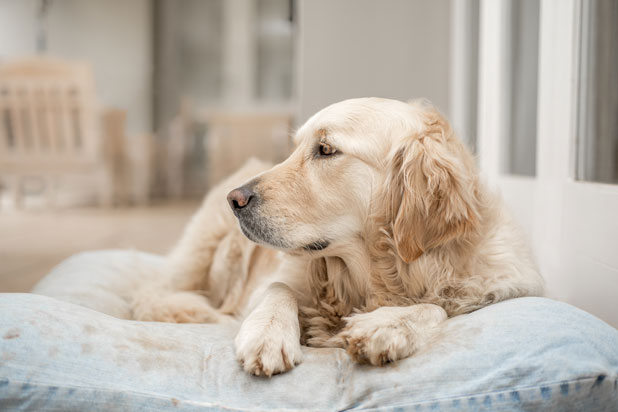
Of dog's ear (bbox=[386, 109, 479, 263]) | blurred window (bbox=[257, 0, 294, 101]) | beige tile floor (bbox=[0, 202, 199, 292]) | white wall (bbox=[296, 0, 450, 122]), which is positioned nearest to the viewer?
dog's ear (bbox=[386, 109, 479, 263])

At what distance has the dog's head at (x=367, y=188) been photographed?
121 centimetres

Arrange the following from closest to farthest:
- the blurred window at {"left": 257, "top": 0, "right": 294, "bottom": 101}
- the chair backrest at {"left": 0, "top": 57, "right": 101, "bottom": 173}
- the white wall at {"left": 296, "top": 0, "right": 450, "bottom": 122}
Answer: the white wall at {"left": 296, "top": 0, "right": 450, "bottom": 122} < the chair backrest at {"left": 0, "top": 57, "right": 101, "bottom": 173} < the blurred window at {"left": 257, "top": 0, "right": 294, "bottom": 101}

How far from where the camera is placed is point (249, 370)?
3.29 feet

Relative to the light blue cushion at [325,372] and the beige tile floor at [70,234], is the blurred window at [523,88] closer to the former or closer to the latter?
the light blue cushion at [325,372]

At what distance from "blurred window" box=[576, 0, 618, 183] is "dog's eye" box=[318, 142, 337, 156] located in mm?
782

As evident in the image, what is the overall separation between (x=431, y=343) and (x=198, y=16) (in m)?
7.08

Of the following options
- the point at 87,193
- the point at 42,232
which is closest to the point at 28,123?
the point at 87,193

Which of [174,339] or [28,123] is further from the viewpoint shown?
[28,123]

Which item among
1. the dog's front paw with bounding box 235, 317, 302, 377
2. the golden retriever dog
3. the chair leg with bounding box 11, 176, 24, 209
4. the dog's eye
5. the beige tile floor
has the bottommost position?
the beige tile floor

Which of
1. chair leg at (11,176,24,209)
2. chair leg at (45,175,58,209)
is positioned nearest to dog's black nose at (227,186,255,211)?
chair leg at (45,175,58,209)

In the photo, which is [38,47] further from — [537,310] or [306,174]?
[537,310]

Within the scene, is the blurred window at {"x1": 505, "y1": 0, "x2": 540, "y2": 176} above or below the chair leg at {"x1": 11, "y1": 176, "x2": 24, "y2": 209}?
above

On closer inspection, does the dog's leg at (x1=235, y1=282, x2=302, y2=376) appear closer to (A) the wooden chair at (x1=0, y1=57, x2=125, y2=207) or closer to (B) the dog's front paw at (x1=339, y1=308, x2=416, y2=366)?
(B) the dog's front paw at (x1=339, y1=308, x2=416, y2=366)

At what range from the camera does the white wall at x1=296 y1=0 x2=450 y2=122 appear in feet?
9.96
